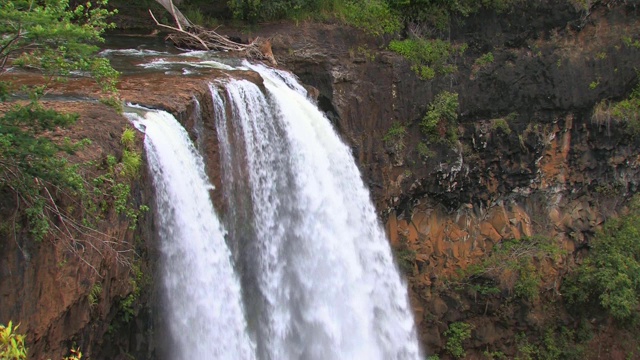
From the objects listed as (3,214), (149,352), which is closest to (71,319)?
(3,214)

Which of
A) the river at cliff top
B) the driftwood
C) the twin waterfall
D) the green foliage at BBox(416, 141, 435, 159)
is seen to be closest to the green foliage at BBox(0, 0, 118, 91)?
the twin waterfall

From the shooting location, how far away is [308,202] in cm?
1022

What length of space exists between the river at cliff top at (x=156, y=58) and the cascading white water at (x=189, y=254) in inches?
117

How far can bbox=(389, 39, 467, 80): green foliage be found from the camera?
14.7 meters

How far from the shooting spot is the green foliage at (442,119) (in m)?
14.5

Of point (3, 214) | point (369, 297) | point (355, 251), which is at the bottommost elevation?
point (369, 297)

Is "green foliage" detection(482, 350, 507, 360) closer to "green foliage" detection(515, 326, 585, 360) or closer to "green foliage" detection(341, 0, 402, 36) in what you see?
"green foliage" detection(515, 326, 585, 360)

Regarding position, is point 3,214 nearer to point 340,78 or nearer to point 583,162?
point 340,78

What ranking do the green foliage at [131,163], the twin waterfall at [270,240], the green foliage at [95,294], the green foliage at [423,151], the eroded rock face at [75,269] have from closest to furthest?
the eroded rock face at [75,269] → the green foliage at [95,294] → the green foliage at [131,163] → the twin waterfall at [270,240] → the green foliage at [423,151]

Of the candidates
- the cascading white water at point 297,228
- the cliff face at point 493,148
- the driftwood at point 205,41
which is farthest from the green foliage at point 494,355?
the driftwood at point 205,41

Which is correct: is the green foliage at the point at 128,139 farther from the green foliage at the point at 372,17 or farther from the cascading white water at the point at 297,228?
the green foliage at the point at 372,17

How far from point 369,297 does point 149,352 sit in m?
5.27

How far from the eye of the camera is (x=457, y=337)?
15.0 m

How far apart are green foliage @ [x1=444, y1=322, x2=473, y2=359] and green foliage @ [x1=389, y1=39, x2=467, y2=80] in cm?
680
